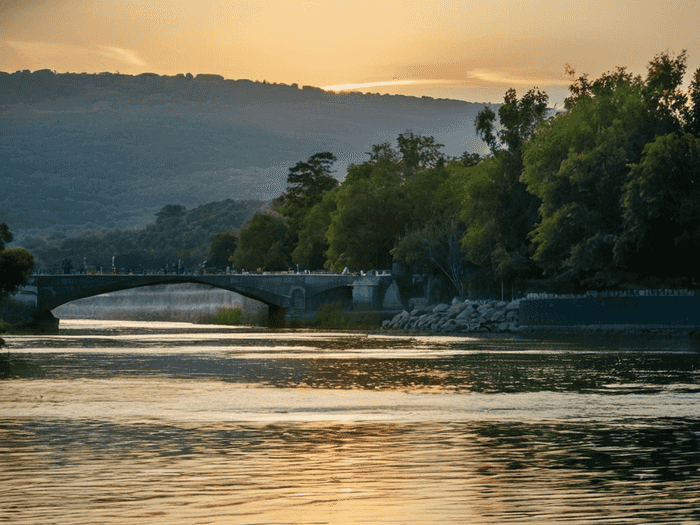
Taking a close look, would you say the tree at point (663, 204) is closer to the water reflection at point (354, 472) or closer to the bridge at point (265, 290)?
the bridge at point (265, 290)

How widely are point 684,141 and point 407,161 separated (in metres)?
69.7

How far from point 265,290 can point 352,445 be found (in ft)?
412

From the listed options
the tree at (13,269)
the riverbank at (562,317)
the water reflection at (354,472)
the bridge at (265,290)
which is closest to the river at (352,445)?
the water reflection at (354,472)

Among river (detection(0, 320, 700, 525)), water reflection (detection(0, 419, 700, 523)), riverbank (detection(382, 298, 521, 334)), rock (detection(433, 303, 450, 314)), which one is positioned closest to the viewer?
water reflection (detection(0, 419, 700, 523))

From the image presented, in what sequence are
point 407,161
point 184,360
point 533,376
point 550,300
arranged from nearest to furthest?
point 533,376 < point 184,360 < point 550,300 < point 407,161

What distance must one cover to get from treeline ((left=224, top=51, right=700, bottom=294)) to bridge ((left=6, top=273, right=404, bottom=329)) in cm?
531

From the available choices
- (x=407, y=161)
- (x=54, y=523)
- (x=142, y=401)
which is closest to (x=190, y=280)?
(x=407, y=161)

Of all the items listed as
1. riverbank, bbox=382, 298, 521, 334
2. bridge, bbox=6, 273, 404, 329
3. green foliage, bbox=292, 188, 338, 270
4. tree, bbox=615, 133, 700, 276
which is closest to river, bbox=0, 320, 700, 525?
tree, bbox=615, 133, 700, 276

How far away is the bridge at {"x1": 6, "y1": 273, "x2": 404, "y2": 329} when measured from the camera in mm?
140875

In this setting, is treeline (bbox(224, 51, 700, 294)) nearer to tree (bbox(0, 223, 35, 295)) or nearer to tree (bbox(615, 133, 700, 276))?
tree (bbox(615, 133, 700, 276))

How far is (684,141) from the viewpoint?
102312mm

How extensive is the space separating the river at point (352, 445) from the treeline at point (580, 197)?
42.2m

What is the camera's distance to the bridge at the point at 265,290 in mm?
140875

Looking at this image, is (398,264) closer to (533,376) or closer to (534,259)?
(534,259)
